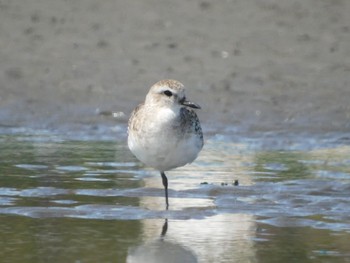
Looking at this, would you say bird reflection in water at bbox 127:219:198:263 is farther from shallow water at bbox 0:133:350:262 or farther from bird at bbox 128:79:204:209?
bird at bbox 128:79:204:209

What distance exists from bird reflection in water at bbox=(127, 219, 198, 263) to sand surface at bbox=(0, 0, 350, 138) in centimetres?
535

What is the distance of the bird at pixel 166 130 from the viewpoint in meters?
9.24

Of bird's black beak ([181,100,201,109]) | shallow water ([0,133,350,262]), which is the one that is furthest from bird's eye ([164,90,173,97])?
shallow water ([0,133,350,262])

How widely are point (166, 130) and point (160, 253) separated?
1850mm

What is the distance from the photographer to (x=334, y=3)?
16750mm

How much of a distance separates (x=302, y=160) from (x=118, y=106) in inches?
133

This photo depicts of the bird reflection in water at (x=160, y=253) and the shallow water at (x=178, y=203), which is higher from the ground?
the shallow water at (x=178, y=203)

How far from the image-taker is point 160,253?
7.54m

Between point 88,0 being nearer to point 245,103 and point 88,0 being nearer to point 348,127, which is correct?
point 245,103

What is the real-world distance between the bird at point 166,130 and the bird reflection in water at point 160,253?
1439 mm

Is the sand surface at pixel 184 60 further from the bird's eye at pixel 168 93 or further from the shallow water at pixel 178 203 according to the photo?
the bird's eye at pixel 168 93

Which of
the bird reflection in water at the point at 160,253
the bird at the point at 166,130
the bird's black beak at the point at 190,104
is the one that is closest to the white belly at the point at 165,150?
the bird at the point at 166,130

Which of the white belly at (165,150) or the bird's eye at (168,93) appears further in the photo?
the bird's eye at (168,93)

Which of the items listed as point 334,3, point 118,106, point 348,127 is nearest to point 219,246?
point 348,127
